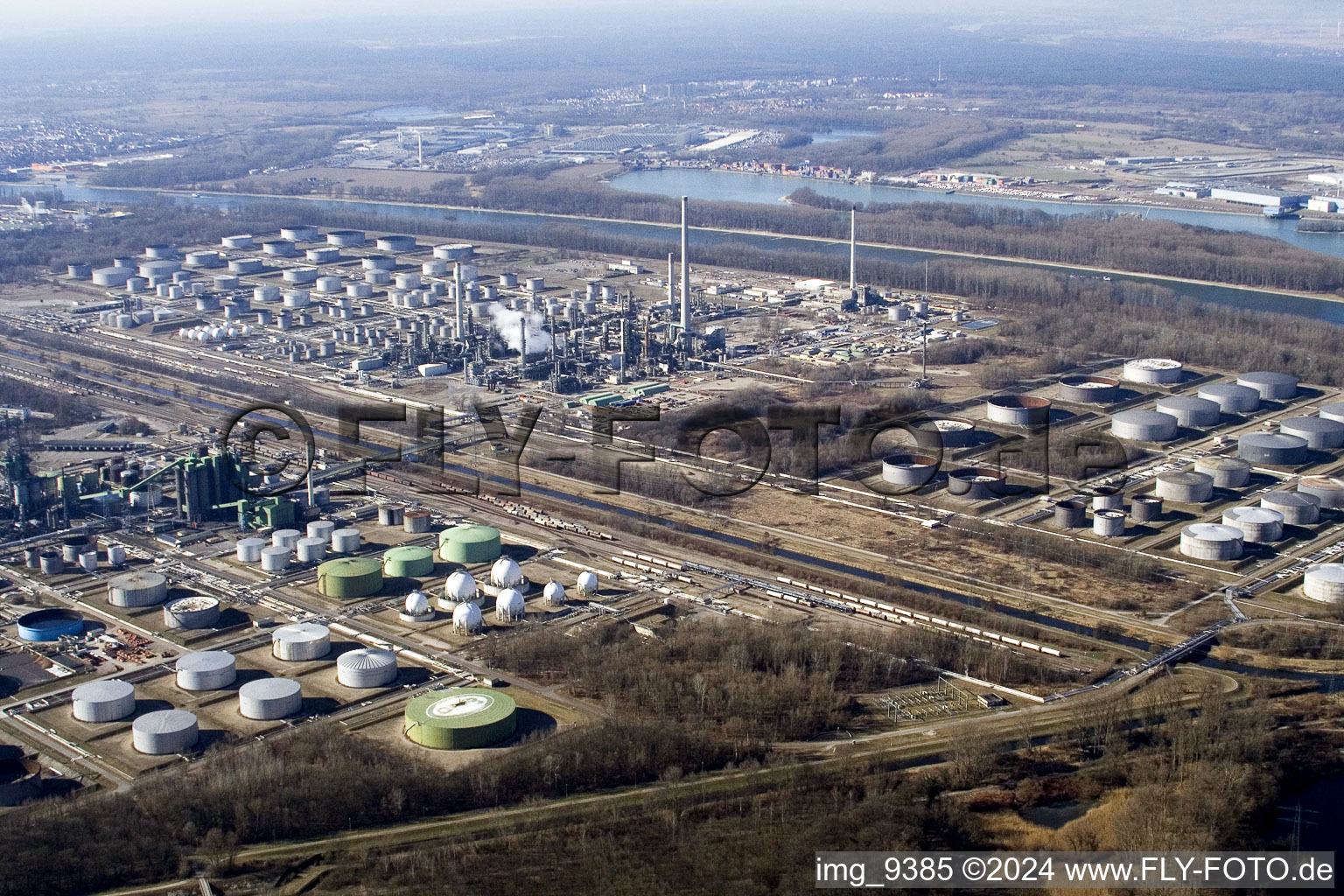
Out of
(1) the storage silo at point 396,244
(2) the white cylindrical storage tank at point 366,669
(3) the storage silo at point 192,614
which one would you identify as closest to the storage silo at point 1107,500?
(2) the white cylindrical storage tank at point 366,669

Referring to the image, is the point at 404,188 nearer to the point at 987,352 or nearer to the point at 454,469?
the point at 987,352

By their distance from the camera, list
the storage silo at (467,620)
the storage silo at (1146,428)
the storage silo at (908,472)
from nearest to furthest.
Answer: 1. the storage silo at (467,620)
2. the storage silo at (908,472)
3. the storage silo at (1146,428)

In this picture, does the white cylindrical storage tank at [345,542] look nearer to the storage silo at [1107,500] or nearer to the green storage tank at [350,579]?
the green storage tank at [350,579]

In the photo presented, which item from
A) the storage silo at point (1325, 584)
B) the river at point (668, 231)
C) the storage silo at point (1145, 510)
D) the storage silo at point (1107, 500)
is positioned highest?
the river at point (668, 231)

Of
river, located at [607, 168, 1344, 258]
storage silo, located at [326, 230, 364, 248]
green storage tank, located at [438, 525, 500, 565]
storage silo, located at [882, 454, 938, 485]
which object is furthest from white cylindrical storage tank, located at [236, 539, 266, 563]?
river, located at [607, 168, 1344, 258]

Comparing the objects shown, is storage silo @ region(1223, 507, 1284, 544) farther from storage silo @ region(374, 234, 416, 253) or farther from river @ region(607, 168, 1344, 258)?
storage silo @ region(374, 234, 416, 253)
